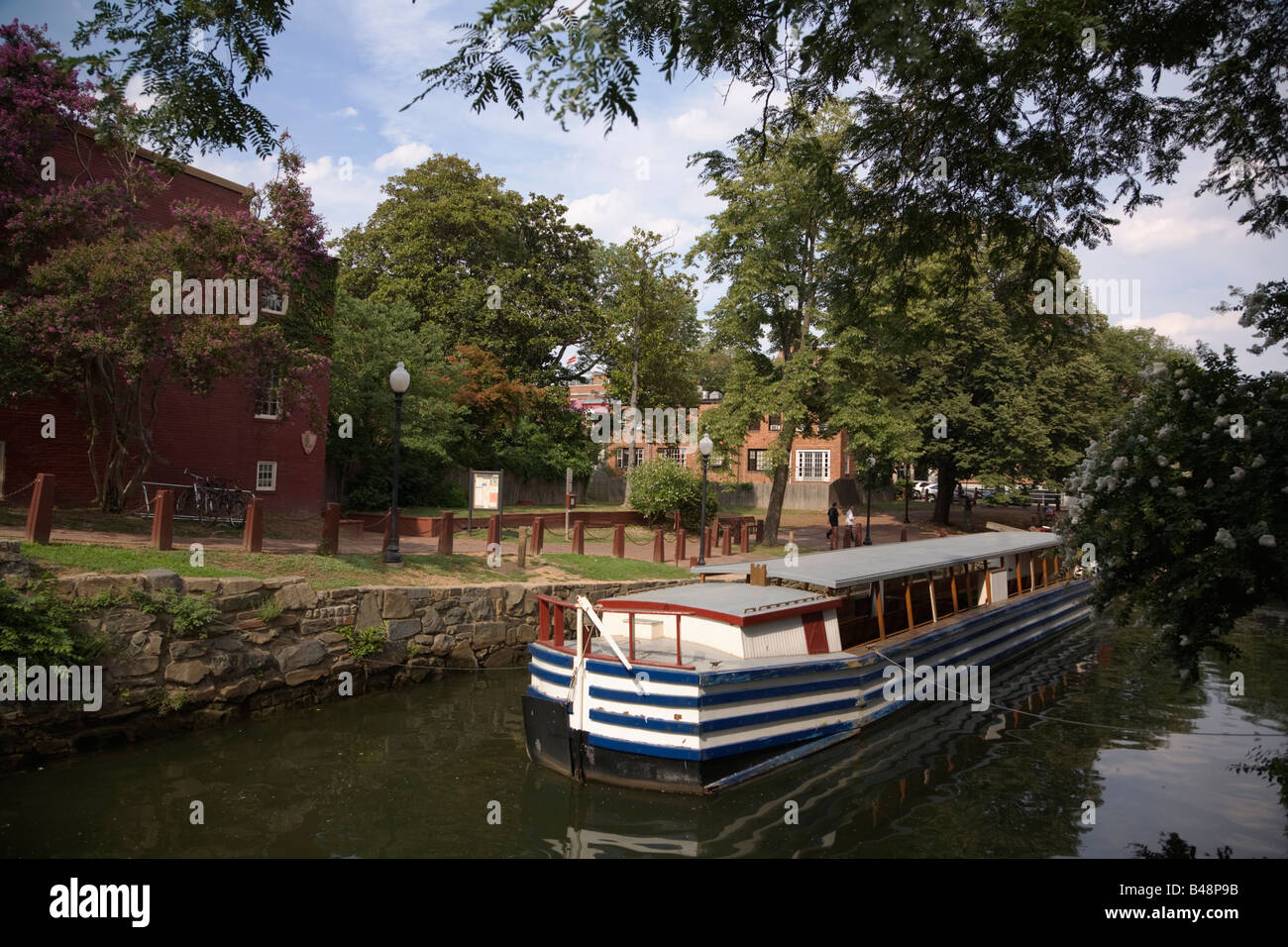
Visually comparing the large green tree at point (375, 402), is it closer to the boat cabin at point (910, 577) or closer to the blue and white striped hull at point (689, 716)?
the boat cabin at point (910, 577)

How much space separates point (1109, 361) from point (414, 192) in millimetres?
37006

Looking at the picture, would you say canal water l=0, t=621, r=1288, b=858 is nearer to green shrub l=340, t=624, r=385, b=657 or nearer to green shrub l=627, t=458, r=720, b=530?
green shrub l=340, t=624, r=385, b=657

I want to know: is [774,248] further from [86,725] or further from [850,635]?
[86,725]

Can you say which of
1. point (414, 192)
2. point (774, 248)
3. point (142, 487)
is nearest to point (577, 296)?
point (414, 192)

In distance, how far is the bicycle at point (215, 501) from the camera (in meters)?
17.1

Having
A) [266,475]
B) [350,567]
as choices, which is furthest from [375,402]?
[350,567]

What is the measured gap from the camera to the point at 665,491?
28.0 meters

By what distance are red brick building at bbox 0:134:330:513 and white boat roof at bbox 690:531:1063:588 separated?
10.4 m

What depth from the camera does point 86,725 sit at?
376 inches

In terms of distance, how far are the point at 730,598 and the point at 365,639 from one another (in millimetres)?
6016

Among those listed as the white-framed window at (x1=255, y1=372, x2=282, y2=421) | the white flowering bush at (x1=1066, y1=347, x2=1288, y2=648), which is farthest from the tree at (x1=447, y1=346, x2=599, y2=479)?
the white flowering bush at (x1=1066, y1=347, x2=1288, y2=648)

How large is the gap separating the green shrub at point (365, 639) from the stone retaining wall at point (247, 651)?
6 cm
